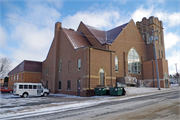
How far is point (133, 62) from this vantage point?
38188 millimetres

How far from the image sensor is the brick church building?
2470 centimetres

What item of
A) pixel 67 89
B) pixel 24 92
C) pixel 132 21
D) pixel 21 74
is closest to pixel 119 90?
pixel 67 89

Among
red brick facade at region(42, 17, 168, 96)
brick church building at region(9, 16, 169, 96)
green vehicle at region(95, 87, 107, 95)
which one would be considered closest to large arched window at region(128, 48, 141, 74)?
brick church building at region(9, 16, 169, 96)

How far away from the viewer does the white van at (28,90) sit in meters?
23.1

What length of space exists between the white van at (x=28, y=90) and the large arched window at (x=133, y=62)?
843 inches

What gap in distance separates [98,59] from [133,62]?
52.4 ft

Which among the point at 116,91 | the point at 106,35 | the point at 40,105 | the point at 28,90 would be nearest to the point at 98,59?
the point at 116,91

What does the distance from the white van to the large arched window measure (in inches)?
843

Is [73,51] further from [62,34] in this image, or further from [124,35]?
[124,35]

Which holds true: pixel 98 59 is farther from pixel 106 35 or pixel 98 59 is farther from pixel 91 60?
pixel 106 35

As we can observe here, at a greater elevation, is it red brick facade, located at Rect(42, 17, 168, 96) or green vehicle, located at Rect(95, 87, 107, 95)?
red brick facade, located at Rect(42, 17, 168, 96)

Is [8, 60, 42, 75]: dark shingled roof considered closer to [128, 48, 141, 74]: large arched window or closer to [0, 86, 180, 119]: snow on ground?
[0, 86, 180, 119]: snow on ground

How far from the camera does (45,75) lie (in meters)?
37.2

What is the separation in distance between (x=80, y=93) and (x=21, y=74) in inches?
917
